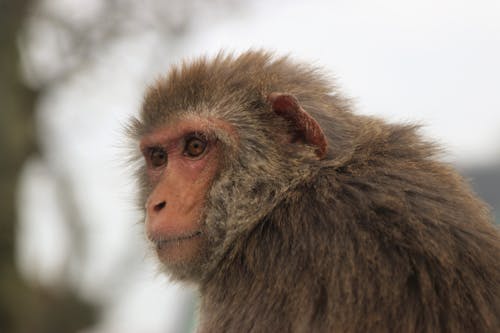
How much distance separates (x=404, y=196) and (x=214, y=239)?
0.98 metres

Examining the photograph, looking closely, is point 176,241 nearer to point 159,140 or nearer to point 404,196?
point 159,140

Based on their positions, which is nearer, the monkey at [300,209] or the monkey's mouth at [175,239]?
the monkey at [300,209]

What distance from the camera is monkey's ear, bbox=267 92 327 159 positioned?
14.0 ft

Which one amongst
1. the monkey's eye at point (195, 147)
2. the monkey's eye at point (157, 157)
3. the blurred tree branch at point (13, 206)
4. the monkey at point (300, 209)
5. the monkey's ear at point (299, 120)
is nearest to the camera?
the monkey at point (300, 209)

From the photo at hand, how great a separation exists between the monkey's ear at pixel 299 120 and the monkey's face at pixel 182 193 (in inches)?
15.1

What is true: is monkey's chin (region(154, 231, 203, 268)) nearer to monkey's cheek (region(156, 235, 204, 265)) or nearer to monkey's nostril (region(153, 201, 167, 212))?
monkey's cheek (region(156, 235, 204, 265))

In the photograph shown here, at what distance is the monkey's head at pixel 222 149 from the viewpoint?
4262 mm

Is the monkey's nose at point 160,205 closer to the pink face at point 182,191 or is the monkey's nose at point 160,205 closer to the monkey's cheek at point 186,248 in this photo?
the pink face at point 182,191

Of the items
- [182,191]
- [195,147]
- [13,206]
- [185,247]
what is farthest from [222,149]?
[13,206]

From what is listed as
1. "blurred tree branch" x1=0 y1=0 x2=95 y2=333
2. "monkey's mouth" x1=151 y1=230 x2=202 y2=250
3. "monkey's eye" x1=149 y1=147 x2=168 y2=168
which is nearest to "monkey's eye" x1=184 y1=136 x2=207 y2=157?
"monkey's eye" x1=149 y1=147 x2=168 y2=168

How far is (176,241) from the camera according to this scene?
14.1ft

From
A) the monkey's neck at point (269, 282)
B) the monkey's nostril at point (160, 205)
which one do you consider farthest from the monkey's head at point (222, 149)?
the monkey's neck at point (269, 282)

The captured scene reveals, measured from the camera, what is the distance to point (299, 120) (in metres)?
4.31

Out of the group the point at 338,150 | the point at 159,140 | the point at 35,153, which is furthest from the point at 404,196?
the point at 35,153
